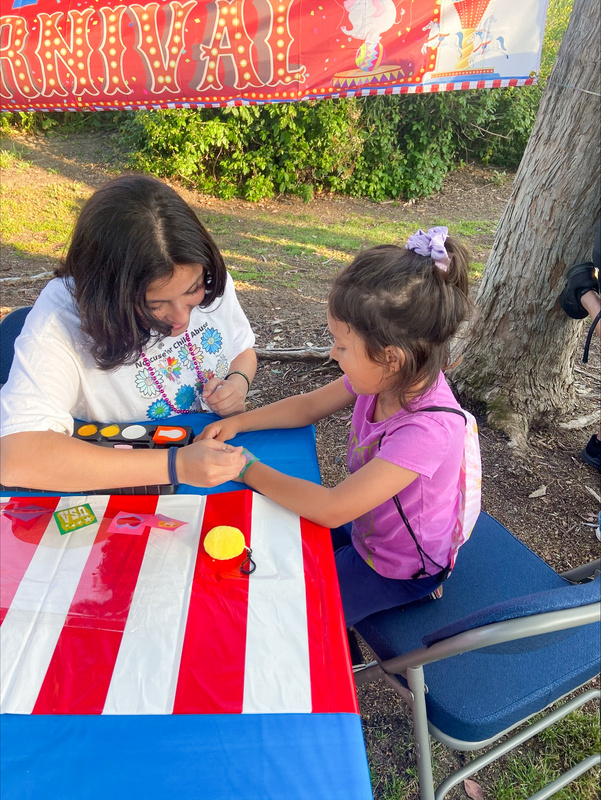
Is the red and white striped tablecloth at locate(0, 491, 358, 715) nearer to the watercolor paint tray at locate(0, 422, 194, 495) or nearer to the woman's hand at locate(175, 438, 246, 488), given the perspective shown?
the woman's hand at locate(175, 438, 246, 488)

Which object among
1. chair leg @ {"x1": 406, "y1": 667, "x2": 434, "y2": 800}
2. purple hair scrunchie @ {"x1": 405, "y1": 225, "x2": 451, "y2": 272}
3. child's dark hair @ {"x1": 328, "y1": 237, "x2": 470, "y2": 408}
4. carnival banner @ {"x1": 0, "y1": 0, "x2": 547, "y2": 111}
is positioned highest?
carnival banner @ {"x1": 0, "y1": 0, "x2": 547, "y2": 111}

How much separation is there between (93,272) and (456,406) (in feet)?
3.28

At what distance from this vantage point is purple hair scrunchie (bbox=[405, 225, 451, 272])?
1.40 m

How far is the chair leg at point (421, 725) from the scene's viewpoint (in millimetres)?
1293

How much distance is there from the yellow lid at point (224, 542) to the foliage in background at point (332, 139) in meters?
6.68

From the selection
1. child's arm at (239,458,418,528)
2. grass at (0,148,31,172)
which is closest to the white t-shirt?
child's arm at (239,458,418,528)

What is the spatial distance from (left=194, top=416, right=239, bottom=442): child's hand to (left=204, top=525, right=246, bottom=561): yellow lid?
1.33 feet

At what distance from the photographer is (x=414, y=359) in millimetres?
1433

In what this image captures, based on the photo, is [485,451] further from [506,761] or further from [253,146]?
[253,146]

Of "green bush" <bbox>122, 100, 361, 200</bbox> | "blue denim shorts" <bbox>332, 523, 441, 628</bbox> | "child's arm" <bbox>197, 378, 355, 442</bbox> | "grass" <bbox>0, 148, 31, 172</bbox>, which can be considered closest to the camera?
"blue denim shorts" <bbox>332, 523, 441, 628</bbox>

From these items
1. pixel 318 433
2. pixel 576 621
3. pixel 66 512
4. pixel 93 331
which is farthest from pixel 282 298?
pixel 576 621

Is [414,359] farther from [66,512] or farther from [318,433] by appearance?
[318,433]

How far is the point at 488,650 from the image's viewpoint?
3.92 feet

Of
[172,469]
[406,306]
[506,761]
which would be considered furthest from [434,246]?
[506,761]
